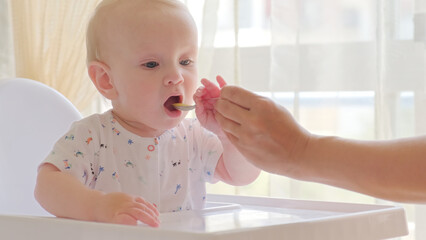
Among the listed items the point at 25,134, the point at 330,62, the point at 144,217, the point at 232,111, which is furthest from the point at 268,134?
the point at 330,62

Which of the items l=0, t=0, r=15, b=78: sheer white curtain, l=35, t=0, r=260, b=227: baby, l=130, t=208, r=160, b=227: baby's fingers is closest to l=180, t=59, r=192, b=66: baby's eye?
l=35, t=0, r=260, b=227: baby

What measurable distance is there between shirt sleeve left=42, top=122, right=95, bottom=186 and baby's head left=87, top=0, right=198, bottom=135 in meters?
0.08

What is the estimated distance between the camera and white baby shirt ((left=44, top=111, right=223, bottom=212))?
0.98m

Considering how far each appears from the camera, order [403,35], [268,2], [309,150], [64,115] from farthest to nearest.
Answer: [268,2] → [403,35] → [64,115] → [309,150]

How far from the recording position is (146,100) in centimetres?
101

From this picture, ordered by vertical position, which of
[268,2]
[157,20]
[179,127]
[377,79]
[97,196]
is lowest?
[97,196]

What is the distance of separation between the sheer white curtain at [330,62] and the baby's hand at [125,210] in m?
0.92

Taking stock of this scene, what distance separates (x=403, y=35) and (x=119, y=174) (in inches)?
33.2

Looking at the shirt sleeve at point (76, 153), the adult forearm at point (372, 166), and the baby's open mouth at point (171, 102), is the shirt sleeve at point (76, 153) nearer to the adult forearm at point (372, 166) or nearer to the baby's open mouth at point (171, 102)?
the baby's open mouth at point (171, 102)

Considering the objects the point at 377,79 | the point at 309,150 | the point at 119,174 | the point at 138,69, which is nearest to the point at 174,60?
the point at 138,69

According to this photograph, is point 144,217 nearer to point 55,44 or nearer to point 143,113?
point 143,113

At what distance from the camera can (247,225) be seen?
32.6 inches

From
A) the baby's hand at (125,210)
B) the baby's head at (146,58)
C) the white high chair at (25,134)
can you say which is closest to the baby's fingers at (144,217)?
the baby's hand at (125,210)

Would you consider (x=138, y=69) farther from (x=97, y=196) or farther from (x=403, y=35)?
(x=403, y=35)
